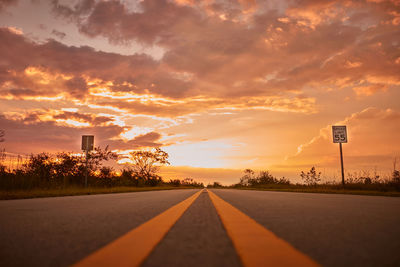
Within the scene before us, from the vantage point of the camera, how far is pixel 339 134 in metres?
22.2

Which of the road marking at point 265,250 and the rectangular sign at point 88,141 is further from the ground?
the rectangular sign at point 88,141

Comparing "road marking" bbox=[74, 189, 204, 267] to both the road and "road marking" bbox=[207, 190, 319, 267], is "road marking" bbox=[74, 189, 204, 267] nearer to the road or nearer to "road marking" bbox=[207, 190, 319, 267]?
the road

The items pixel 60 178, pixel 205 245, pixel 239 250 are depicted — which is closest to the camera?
pixel 239 250

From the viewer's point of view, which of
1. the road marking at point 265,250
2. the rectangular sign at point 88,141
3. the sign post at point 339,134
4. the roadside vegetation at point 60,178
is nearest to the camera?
the road marking at point 265,250

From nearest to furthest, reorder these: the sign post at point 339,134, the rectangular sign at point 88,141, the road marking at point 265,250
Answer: the road marking at point 265,250 → the rectangular sign at point 88,141 → the sign post at point 339,134

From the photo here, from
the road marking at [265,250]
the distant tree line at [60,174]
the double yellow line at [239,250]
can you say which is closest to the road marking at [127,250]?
the double yellow line at [239,250]

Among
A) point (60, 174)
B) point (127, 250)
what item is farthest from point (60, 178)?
point (127, 250)

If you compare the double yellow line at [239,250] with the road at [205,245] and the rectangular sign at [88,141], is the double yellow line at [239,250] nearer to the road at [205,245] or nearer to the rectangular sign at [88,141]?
the road at [205,245]

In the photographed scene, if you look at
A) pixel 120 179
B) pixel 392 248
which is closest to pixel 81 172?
pixel 120 179

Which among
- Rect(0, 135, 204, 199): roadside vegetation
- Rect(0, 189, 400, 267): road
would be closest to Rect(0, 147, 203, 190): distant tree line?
Rect(0, 135, 204, 199): roadside vegetation

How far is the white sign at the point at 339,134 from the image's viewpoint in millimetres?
22031

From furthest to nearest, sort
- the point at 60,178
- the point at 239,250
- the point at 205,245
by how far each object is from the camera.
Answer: the point at 60,178
the point at 205,245
the point at 239,250

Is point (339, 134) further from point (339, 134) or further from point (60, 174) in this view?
point (60, 174)

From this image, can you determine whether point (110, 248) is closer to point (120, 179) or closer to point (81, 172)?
point (81, 172)
